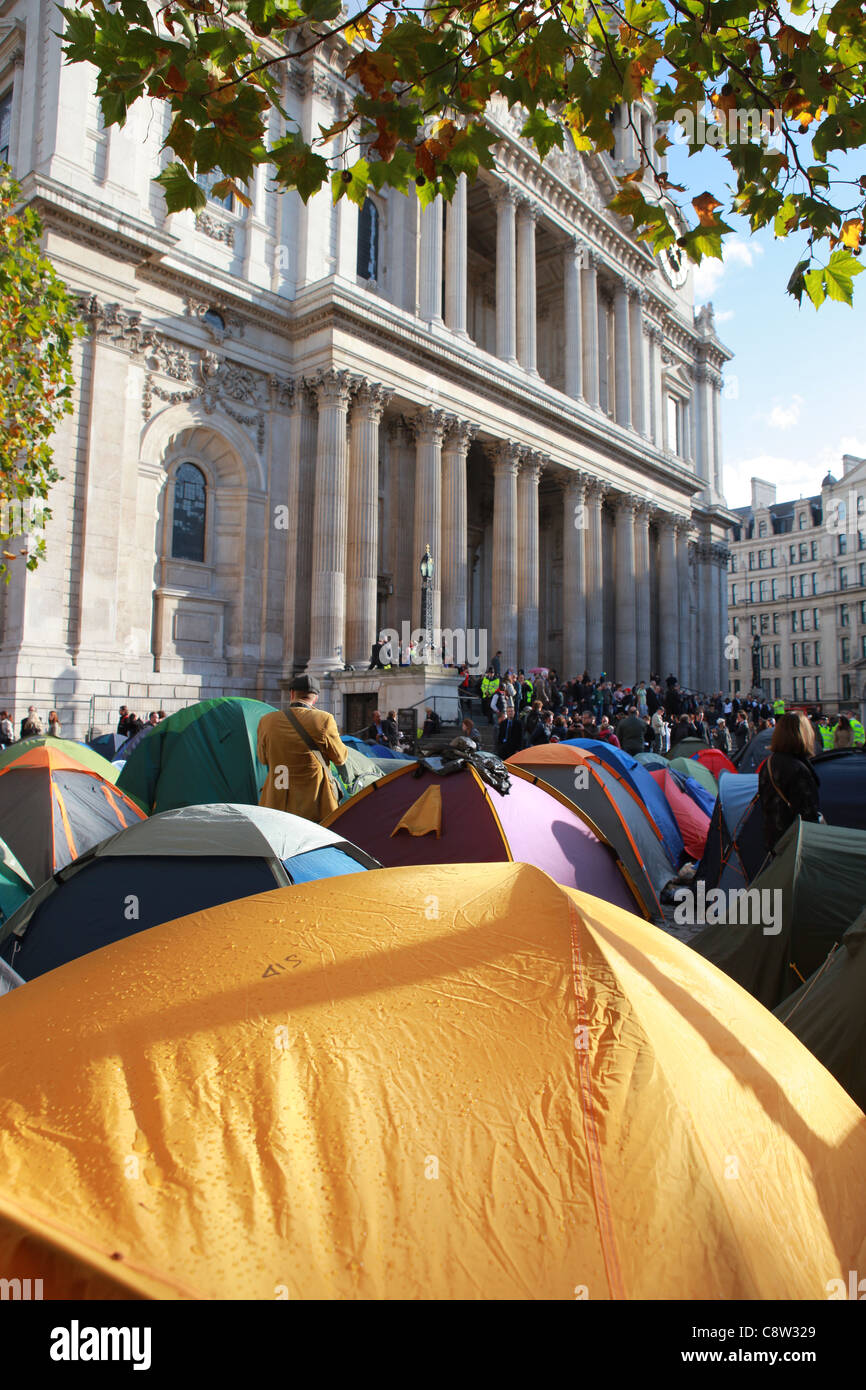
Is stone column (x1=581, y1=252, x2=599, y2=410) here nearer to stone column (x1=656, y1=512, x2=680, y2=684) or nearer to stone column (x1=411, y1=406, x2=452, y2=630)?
stone column (x1=656, y1=512, x2=680, y2=684)

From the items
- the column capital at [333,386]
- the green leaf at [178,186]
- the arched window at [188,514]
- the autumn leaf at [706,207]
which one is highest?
the column capital at [333,386]

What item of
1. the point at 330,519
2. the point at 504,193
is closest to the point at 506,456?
the point at 330,519

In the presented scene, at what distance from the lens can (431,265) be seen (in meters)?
28.4

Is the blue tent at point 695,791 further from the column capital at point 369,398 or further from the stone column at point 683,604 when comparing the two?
the stone column at point 683,604

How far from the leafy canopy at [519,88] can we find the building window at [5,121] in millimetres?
23461

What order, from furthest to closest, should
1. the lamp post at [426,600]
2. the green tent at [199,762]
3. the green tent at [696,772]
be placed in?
the lamp post at [426,600], the green tent at [696,772], the green tent at [199,762]

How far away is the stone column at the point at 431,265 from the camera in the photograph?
28.3 meters

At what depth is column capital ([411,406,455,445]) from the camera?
27.2 metres

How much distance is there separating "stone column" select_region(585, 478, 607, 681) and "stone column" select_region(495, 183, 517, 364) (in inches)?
273

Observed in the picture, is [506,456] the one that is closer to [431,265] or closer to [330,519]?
[431,265]

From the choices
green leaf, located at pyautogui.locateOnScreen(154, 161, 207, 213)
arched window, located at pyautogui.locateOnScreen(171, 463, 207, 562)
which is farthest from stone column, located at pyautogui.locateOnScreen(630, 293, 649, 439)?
green leaf, located at pyautogui.locateOnScreen(154, 161, 207, 213)

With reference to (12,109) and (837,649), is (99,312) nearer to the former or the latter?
(12,109)

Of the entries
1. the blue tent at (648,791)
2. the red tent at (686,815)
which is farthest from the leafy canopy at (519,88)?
the red tent at (686,815)

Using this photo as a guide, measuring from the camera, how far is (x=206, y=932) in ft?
8.45
